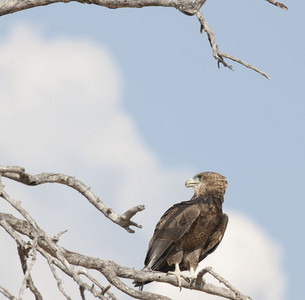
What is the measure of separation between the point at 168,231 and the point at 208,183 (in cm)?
115

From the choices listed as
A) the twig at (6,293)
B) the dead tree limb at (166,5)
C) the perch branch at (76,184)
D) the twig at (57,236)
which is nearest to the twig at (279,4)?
the dead tree limb at (166,5)

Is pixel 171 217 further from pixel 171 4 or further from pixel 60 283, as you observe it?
pixel 60 283

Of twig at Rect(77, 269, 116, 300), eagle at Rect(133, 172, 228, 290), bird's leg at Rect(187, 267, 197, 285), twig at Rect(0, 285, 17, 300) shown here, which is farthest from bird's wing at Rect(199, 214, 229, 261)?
twig at Rect(0, 285, 17, 300)

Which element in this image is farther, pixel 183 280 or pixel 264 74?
pixel 183 280

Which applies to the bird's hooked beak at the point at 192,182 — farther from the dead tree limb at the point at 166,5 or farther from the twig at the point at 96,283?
the twig at the point at 96,283

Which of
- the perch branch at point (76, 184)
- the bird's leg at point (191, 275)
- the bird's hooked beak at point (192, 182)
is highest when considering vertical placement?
the bird's hooked beak at point (192, 182)

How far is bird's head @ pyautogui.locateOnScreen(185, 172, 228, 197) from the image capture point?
9.19m

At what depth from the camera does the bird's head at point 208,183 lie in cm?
919

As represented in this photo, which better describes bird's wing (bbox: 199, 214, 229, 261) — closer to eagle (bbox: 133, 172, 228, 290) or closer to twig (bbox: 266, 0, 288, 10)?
eagle (bbox: 133, 172, 228, 290)

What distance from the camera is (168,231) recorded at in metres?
8.42

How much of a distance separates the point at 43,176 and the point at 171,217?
351cm

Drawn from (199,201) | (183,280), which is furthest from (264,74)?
(199,201)

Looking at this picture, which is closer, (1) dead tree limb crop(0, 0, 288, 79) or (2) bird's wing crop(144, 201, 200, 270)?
(1) dead tree limb crop(0, 0, 288, 79)

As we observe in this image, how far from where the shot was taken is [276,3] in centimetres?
580
